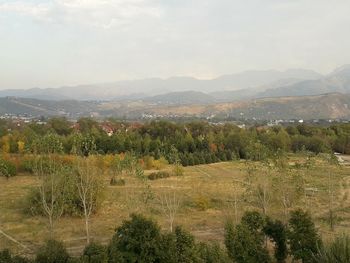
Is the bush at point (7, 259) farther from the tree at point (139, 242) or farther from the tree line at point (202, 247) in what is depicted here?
the tree at point (139, 242)

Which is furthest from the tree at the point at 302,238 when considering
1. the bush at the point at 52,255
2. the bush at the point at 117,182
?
the bush at the point at 117,182

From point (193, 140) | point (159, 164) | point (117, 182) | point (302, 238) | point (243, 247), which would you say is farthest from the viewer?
point (193, 140)

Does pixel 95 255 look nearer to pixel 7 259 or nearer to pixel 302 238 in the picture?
pixel 7 259

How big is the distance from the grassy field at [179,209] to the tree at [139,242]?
21.3 feet

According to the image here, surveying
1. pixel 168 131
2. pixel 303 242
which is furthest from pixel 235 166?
pixel 303 242

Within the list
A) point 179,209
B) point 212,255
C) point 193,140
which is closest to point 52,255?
point 212,255

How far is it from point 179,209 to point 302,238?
50.6 ft

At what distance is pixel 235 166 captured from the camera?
2562 inches

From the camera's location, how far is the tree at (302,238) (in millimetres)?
20859

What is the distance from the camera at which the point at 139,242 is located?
19.3m

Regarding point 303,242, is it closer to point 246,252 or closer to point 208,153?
point 246,252

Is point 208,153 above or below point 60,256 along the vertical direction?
below

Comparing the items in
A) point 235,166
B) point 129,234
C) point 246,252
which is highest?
point 129,234

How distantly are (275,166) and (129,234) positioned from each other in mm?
17650
